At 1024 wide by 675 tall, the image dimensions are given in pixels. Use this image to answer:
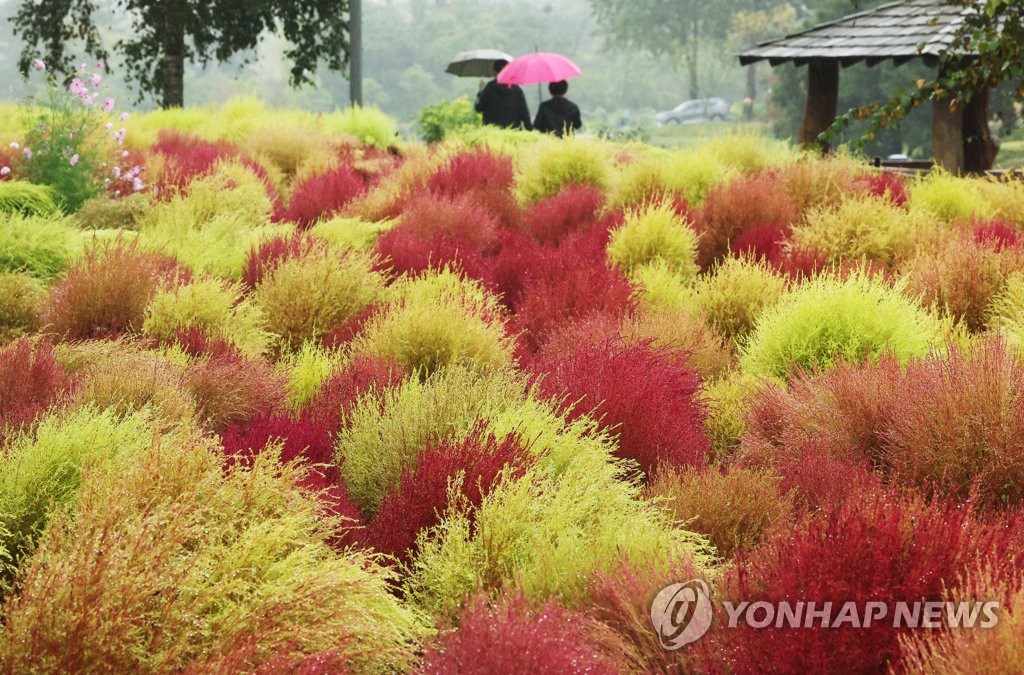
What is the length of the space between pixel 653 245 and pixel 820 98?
22.2ft

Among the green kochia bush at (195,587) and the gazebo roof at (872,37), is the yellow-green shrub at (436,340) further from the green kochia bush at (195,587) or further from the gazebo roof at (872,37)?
the gazebo roof at (872,37)

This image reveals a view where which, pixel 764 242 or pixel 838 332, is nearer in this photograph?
pixel 838 332

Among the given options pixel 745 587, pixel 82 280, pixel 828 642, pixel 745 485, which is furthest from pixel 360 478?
pixel 82 280

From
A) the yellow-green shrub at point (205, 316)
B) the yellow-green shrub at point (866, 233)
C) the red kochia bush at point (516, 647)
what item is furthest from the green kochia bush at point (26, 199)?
the red kochia bush at point (516, 647)

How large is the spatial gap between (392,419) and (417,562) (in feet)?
3.18

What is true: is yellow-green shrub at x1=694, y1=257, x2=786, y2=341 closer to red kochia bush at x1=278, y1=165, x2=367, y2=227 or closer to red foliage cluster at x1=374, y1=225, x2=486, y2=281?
red foliage cluster at x1=374, y1=225, x2=486, y2=281

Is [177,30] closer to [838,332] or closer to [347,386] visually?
[347,386]

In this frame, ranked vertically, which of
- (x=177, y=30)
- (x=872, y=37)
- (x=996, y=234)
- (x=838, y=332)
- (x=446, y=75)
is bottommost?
(x=838, y=332)

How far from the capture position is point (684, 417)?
4.38 m

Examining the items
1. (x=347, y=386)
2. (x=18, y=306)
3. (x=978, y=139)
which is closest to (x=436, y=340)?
(x=347, y=386)

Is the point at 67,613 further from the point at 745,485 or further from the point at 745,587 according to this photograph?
the point at 745,485

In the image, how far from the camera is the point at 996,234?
22.5ft

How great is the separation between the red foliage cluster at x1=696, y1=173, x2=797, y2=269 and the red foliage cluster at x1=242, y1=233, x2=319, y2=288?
2725 millimetres

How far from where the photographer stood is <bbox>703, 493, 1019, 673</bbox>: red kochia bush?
243 cm
